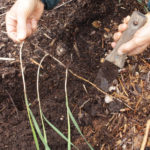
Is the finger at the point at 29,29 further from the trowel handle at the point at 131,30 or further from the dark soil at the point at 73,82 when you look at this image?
the trowel handle at the point at 131,30

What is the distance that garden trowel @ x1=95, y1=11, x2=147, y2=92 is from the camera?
1017 millimetres

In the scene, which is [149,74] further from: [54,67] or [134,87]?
[54,67]

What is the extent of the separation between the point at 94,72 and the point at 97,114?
11.3 inches

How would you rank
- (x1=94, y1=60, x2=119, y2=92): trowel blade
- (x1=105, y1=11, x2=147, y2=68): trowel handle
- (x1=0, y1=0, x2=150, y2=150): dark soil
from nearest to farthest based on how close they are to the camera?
(x1=105, y1=11, x2=147, y2=68): trowel handle → (x1=0, y1=0, x2=150, y2=150): dark soil → (x1=94, y1=60, x2=119, y2=92): trowel blade

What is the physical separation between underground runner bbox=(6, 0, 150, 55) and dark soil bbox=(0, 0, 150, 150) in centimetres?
12

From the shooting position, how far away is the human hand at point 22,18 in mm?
1049

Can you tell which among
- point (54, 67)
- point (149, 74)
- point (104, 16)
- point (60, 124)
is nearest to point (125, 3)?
point (104, 16)

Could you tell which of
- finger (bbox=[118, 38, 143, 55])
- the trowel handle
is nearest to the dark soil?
the trowel handle

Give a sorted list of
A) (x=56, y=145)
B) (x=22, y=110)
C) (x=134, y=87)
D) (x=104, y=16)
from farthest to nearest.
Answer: (x=104, y=16) < (x=134, y=87) < (x=22, y=110) < (x=56, y=145)

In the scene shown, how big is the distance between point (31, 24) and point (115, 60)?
0.57m

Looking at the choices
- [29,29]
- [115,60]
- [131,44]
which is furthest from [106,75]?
[29,29]

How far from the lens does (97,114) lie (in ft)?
4.37

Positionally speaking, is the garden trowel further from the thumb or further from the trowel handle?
the thumb

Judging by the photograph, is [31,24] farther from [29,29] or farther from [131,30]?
[131,30]
